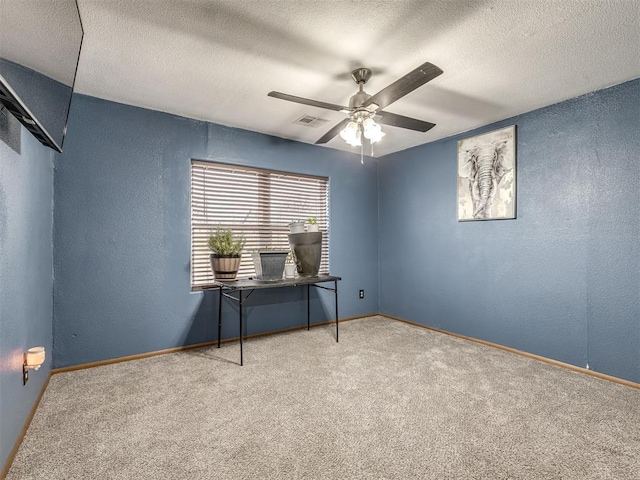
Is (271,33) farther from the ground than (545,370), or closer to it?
farther from the ground

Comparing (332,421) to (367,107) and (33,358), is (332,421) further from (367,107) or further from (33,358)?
(367,107)

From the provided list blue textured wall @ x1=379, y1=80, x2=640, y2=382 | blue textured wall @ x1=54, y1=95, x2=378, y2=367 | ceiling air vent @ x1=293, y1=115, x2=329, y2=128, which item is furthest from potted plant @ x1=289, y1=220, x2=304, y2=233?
blue textured wall @ x1=379, y1=80, x2=640, y2=382

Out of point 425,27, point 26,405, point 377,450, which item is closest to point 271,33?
point 425,27

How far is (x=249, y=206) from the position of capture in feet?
11.9

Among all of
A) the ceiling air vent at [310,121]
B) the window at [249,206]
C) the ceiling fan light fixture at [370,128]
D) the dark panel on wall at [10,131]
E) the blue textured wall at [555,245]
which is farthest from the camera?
the window at [249,206]

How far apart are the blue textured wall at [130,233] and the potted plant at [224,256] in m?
0.28

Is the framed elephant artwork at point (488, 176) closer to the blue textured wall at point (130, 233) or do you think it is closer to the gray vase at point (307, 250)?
the gray vase at point (307, 250)

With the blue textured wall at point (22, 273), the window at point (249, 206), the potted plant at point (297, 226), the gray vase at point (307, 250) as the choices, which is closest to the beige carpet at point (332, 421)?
the blue textured wall at point (22, 273)

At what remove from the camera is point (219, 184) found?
3.42m

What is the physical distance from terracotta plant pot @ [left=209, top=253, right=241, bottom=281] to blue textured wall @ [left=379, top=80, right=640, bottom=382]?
225 centimetres

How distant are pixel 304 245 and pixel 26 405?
7.47 ft

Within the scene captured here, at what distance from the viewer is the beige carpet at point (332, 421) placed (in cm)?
149

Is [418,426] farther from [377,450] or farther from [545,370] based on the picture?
[545,370]

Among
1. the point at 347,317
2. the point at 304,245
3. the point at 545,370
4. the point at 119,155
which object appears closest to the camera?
the point at 545,370
